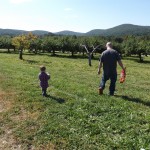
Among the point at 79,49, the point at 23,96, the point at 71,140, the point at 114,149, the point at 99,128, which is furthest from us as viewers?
the point at 79,49

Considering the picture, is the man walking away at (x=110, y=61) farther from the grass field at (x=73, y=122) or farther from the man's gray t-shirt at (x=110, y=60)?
the grass field at (x=73, y=122)

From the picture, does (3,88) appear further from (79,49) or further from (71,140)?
(79,49)

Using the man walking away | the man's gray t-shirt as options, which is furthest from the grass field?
the man's gray t-shirt

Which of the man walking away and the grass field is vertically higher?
the man walking away

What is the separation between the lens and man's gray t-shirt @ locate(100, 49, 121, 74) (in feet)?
50.1

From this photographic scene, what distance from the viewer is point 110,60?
1538 centimetres

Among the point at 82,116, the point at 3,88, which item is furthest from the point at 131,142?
the point at 3,88

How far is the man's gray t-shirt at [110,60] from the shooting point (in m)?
15.3

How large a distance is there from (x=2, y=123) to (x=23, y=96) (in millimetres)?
4018

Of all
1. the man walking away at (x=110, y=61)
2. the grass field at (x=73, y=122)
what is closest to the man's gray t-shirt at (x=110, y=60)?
the man walking away at (x=110, y=61)

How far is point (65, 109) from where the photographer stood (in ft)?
42.1

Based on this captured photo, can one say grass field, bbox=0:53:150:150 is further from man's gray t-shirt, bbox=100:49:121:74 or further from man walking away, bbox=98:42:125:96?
man's gray t-shirt, bbox=100:49:121:74

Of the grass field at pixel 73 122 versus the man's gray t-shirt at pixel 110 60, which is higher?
the man's gray t-shirt at pixel 110 60

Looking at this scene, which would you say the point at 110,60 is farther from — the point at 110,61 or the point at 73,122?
the point at 73,122
